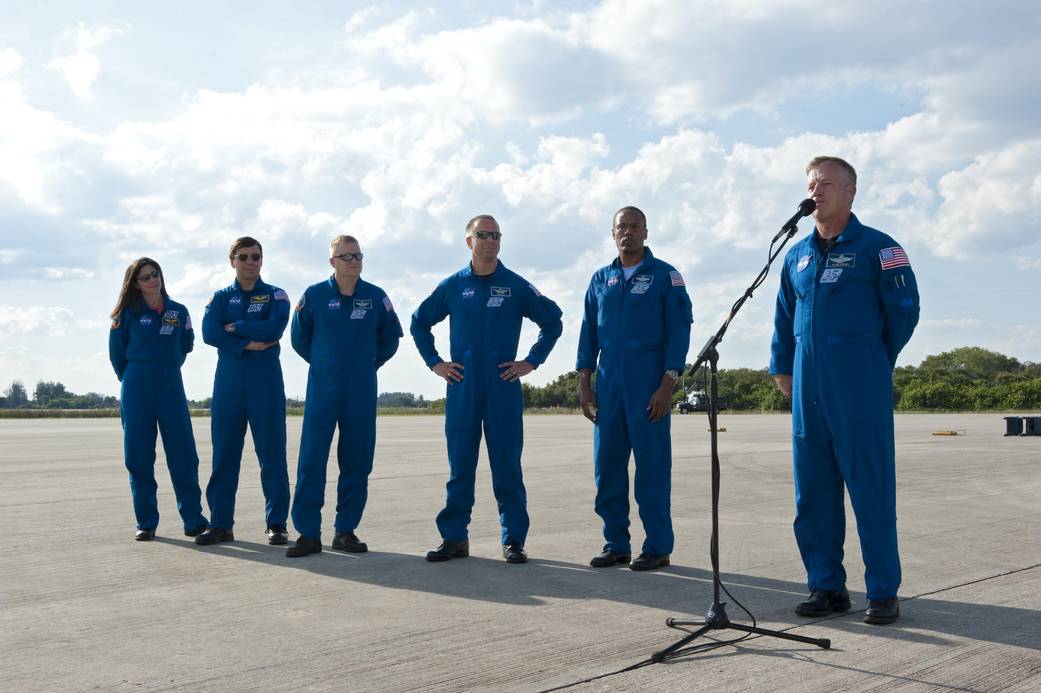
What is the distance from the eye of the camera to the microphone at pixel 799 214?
425cm

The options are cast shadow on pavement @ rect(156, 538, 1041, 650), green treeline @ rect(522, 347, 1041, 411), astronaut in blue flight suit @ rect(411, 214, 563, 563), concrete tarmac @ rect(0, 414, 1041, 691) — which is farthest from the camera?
green treeline @ rect(522, 347, 1041, 411)

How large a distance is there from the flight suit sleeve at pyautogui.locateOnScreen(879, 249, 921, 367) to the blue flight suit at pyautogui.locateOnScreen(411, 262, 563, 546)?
2.52 meters

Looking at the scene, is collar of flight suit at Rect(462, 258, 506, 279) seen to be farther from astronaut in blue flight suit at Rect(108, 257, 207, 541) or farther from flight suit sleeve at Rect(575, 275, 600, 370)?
astronaut in blue flight suit at Rect(108, 257, 207, 541)

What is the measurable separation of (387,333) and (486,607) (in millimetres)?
2812

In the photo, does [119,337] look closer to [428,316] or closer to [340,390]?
[340,390]

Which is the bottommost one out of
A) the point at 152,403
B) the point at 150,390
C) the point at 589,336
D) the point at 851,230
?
the point at 152,403

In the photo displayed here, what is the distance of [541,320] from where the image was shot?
6.60m

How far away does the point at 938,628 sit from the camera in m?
4.27

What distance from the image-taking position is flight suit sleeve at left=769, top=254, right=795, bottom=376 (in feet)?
16.6

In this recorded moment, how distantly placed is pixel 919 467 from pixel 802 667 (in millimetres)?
10367

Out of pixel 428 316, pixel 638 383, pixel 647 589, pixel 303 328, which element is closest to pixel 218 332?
pixel 303 328

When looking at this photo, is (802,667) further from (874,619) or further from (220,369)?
(220,369)

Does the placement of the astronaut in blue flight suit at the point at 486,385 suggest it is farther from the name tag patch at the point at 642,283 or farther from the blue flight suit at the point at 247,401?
the blue flight suit at the point at 247,401

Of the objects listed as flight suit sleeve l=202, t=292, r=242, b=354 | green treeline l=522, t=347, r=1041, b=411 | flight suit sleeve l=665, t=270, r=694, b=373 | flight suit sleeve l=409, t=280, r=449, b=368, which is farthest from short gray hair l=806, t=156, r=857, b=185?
green treeline l=522, t=347, r=1041, b=411
